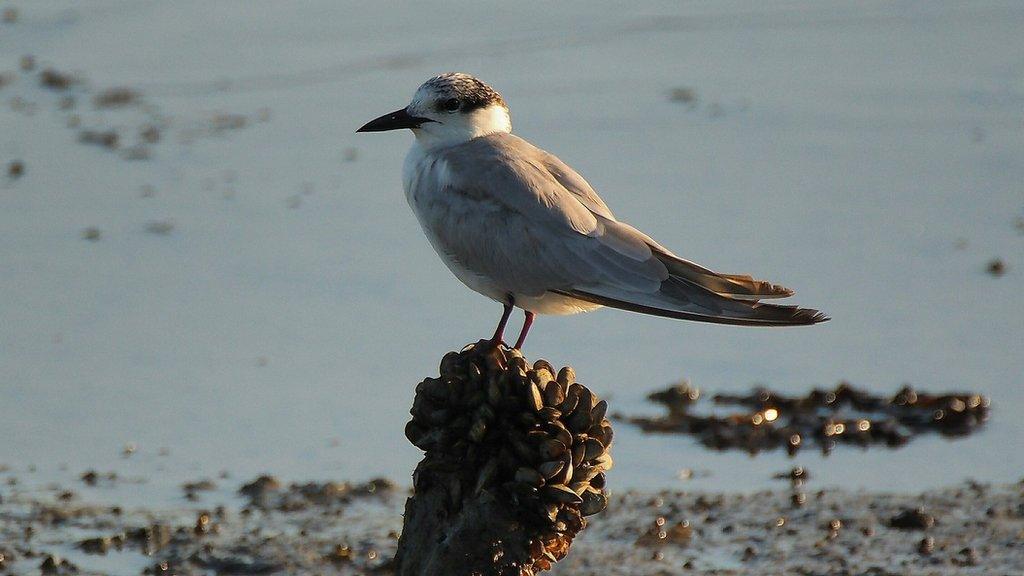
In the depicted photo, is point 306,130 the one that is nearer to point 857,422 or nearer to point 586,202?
point 857,422

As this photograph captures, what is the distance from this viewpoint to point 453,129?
18.9 ft

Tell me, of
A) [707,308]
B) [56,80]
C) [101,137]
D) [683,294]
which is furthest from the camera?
[56,80]

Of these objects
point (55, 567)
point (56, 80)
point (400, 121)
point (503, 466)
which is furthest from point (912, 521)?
point (56, 80)

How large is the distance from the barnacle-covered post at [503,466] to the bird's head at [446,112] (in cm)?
171

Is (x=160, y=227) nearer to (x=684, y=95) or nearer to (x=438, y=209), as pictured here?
(x=684, y=95)

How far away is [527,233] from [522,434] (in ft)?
4.32

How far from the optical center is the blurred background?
7.36 m

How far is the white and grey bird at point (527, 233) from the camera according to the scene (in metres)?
5.04

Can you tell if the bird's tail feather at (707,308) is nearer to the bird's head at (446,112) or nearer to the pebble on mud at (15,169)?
the bird's head at (446,112)

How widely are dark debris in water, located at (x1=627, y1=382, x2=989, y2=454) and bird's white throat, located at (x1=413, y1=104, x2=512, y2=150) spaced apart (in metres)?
2.01

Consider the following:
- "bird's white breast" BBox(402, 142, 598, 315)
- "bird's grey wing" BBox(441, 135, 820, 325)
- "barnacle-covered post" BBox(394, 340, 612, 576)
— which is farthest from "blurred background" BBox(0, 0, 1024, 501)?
"barnacle-covered post" BBox(394, 340, 612, 576)

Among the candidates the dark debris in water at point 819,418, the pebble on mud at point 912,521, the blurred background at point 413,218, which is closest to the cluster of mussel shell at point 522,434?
the pebble on mud at point 912,521

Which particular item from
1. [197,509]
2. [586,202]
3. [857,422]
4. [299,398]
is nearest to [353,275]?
[299,398]

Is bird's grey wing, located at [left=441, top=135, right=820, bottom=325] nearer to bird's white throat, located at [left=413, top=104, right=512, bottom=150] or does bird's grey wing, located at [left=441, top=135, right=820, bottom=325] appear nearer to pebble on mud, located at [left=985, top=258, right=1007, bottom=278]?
bird's white throat, located at [left=413, top=104, right=512, bottom=150]
